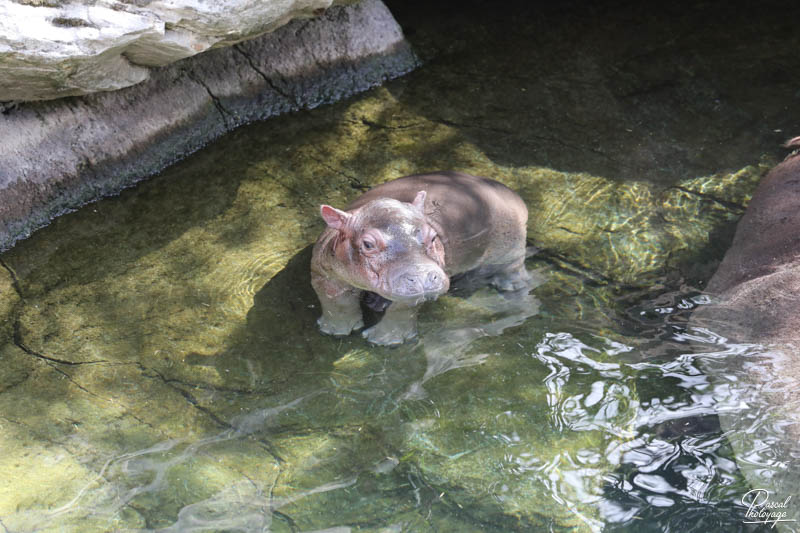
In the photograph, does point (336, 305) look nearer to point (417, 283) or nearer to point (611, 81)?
point (417, 283)

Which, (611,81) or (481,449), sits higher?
(611,81)

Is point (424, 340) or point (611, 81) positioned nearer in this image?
point (424, 340)

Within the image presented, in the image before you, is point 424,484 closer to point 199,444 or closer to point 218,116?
point 199,444

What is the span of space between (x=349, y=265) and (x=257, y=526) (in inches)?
67.8

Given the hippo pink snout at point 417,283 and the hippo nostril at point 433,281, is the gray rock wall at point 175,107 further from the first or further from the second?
the hippo nostril at point 433,281

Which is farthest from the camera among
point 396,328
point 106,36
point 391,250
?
point 396,328

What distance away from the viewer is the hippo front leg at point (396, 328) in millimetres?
5062

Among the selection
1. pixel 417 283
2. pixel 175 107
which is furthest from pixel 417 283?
pixel 175 107

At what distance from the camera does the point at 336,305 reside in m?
5.13

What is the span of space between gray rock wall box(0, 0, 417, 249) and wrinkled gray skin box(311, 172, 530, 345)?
209 centimetres

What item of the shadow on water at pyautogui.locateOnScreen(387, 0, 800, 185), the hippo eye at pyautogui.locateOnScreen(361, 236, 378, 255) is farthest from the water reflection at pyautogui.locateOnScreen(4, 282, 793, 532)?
the shadow on water at pyautogui.locateOnScreen(387, 0, 800, 185)

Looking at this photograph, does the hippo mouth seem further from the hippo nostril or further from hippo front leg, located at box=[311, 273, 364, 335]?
hippo front leg, located at box=[311, 273, 364, 335]

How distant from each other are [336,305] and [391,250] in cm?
64

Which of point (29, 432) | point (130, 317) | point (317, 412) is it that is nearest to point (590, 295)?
point (317, 412)
